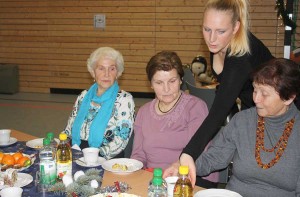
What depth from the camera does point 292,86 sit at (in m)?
1.89

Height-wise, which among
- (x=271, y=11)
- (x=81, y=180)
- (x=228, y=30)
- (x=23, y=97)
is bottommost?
(x=23, y=97)

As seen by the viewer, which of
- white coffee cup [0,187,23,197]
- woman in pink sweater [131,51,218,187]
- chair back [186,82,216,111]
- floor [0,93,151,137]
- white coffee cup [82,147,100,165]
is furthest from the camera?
floor [0,93,151,137]

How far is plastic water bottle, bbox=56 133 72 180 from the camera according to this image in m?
1.90

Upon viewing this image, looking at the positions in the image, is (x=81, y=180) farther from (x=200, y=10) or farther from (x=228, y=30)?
(x=200, y=10)

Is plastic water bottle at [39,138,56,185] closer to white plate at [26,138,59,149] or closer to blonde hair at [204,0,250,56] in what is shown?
white plate at [26,138,59,149]

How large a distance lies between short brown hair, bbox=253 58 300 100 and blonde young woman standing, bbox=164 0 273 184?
0.44ft

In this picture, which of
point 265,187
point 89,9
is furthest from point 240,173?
point 89,9

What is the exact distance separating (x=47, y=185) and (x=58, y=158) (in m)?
0.19

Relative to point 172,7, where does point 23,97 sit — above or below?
below

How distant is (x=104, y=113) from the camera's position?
2.87 m

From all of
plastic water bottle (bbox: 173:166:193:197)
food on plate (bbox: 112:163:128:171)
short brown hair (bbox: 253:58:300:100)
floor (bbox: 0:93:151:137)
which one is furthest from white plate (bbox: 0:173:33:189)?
floor (bbox: 0:93:151:137)

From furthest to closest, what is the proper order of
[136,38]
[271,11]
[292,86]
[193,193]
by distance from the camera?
[136,38] < [271,11] < [292,86] < [193,193]

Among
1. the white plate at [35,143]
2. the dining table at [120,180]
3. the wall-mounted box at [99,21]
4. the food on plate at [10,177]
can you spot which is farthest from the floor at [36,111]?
the food on plate at [10,177]

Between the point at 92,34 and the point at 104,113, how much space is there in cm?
624
